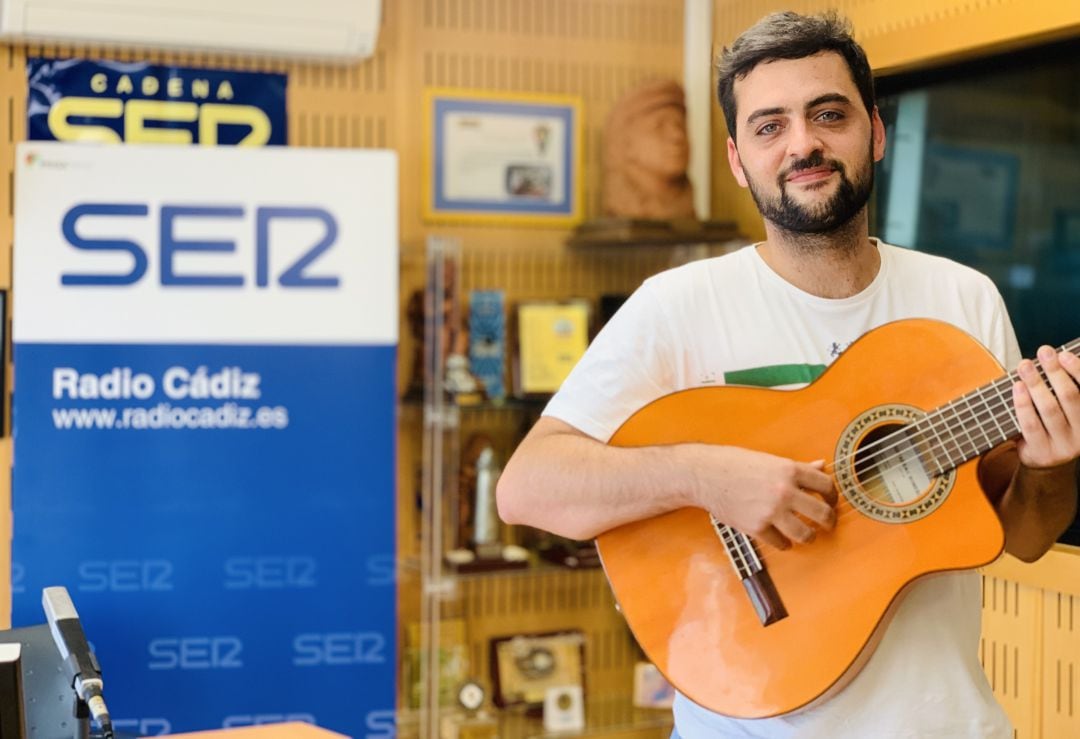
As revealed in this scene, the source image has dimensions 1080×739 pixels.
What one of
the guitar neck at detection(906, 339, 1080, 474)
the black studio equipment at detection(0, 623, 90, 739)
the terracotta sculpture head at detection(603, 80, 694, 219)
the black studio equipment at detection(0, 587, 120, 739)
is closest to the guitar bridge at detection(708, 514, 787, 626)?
the guitar neck at detection(906, 339, 1080, 474)

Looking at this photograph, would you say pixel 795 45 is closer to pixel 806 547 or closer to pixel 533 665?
pixel 806 547

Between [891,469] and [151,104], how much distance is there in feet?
9.17

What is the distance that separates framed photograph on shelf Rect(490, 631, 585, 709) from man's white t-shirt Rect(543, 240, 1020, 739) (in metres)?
2.36

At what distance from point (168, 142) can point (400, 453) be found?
3.91 feet

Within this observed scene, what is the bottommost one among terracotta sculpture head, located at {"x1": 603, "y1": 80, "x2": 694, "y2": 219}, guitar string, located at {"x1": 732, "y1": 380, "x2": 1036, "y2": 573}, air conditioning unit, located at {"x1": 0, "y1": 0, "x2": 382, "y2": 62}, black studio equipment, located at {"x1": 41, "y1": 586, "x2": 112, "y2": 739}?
black studio equipment, located at {"x1": 41, "y1": 586, "x2": 112, "y2": 739}

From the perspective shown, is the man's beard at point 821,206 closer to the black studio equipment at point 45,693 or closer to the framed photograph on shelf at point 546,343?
the black studio equipment at point 45,693

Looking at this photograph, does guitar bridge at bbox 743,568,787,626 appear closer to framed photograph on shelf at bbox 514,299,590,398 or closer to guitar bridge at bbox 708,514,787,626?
guitar bridge at bbox 708,514,787,626

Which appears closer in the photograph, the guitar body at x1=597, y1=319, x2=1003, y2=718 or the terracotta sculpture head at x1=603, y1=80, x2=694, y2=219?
the guitar body at x1=597, y1=319, x2=1003, y2=718

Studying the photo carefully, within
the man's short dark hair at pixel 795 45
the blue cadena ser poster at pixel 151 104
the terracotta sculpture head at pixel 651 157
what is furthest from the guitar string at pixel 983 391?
the blue cadena ser poster at pixel 151 104

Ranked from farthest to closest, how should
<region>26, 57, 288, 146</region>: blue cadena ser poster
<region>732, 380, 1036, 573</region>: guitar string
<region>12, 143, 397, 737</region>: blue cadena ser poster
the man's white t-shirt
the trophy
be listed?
the trophy
<region>26, 57, 288, 146</region>: blue cadena ser poster
<region>12, 143, 397, 737</region>: blue cadena ser poster
<region>732, 380, 1036, 573</region>: guitar string
the man's white t-shirt

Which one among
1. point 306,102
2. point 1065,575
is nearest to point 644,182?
point 306,102

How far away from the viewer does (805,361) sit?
169 centimetres

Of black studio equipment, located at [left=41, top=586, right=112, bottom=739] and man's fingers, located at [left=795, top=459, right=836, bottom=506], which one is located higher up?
man's fingers, located at [left=795, top=459, right=836, bottom=506]

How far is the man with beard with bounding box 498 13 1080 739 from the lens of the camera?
157 centimetres
